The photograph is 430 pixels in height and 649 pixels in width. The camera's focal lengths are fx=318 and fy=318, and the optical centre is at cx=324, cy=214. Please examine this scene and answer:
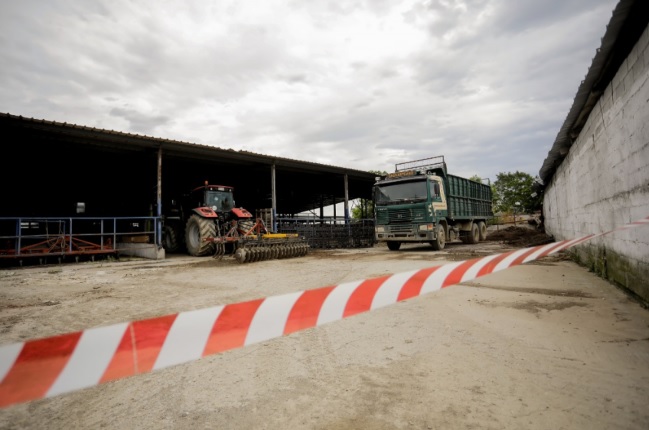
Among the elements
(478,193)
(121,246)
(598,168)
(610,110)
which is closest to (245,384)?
(610,110)

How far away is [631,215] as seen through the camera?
4.20 m

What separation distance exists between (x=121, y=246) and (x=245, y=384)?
1343 centimetres

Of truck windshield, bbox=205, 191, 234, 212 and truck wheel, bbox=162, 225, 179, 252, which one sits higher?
truck windshield, bbox=205, 191, 234, 212

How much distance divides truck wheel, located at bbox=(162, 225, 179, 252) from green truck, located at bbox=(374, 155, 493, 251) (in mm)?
8949

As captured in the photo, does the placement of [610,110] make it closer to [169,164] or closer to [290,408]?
[290,408]

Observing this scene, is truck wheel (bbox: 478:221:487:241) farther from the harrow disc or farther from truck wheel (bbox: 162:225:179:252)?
truck wheel (bbox: 162:225:179:252)

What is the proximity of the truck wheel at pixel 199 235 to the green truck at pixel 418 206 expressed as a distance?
20.7 feet

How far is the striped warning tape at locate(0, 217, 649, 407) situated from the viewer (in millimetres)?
1194

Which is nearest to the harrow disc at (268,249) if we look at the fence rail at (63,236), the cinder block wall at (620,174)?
the fence rail at (63,236)

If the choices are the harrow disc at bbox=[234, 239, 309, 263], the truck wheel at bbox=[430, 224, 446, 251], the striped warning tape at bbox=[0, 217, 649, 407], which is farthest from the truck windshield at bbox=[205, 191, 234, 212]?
the striped warning tape at bbox=[0, 217, 649, 407]

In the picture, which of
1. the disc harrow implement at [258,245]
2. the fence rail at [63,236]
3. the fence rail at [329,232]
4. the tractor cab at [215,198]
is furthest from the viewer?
the fence rail at [329,232]

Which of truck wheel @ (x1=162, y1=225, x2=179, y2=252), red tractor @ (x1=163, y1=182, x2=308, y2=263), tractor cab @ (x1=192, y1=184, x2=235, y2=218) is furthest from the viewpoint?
truck wheel @ (x1=162, y1=225, x2=179, y2=252)

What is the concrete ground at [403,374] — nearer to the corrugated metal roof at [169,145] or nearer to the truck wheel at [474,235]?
the corrugated metal roof at [169,145]

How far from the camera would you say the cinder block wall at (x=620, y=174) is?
3796 millimetres
